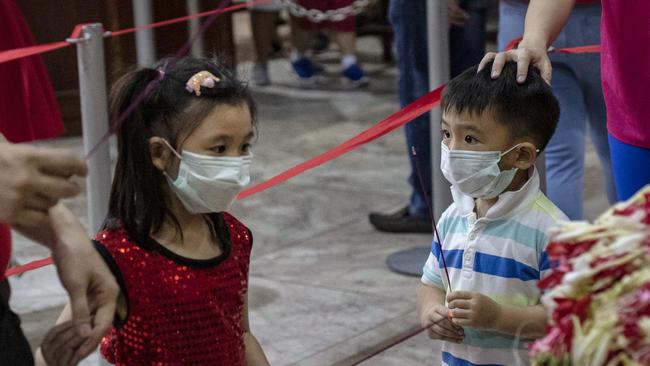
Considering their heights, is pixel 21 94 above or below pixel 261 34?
above

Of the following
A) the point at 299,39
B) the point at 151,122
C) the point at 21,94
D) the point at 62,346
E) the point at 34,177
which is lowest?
the point at 299,39

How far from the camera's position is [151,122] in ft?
9.18

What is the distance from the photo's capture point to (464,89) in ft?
9.07

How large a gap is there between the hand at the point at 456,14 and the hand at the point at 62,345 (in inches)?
133

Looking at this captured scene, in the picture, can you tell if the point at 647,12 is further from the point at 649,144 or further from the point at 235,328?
the point at 235,328

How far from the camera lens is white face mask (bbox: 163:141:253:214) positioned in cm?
268

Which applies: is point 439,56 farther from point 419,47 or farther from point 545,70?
point 545,70

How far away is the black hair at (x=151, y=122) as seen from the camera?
2.74 m

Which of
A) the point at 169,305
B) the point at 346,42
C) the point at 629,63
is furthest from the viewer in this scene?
the point at 346,42

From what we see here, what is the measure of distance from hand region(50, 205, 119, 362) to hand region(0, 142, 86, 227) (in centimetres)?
20

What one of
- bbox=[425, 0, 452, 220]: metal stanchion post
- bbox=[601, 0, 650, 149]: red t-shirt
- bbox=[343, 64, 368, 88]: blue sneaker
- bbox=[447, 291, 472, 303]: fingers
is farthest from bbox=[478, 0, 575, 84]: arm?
bbox=[343, 64, 368, 88]: blue sneaker

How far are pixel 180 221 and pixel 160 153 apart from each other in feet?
0.51

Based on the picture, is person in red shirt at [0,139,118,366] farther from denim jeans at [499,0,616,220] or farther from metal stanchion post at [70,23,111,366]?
denim jeans at [499,0,616,220]

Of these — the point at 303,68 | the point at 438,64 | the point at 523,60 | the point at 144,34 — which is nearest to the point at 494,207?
the point at 523,60
